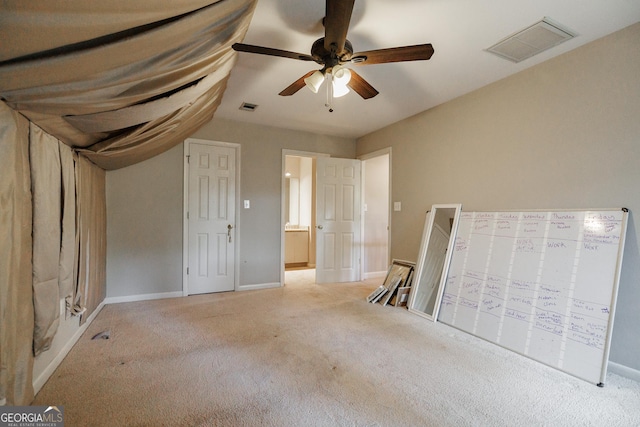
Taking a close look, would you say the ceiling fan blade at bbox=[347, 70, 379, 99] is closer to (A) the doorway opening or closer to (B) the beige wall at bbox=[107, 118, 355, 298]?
(B) the beige wall at bbox=[107, 118, 355, 298]

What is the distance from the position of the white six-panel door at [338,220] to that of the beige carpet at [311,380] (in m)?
1.77

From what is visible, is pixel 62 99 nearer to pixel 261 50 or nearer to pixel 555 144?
pixel 261 50

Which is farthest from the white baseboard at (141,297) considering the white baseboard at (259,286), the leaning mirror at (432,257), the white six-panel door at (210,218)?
the leaning mirror at (432,257)

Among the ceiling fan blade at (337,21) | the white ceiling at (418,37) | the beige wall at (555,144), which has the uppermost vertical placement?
the white ceiling at (418,37)

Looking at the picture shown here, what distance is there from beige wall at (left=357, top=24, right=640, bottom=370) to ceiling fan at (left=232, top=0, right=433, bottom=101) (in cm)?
151

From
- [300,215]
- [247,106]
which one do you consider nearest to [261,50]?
[247,106]

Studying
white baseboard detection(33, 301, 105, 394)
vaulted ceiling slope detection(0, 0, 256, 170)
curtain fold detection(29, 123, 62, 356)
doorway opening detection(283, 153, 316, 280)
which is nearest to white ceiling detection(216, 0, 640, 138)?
vaulted ceiling slope detection(0, 0, 256, 170)

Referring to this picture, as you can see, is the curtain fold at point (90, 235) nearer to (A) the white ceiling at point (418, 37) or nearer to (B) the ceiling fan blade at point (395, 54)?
(A) the white ceiling at point (418, 37)

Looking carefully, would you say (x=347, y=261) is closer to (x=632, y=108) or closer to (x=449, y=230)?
(x=449, y=230)

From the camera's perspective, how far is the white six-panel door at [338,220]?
4816 mm

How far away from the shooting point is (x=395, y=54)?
1941 millimetres

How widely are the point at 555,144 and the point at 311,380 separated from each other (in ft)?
9.14

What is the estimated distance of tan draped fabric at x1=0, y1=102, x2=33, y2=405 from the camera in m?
1.46

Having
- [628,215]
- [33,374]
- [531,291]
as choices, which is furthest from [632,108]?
[33,374]
